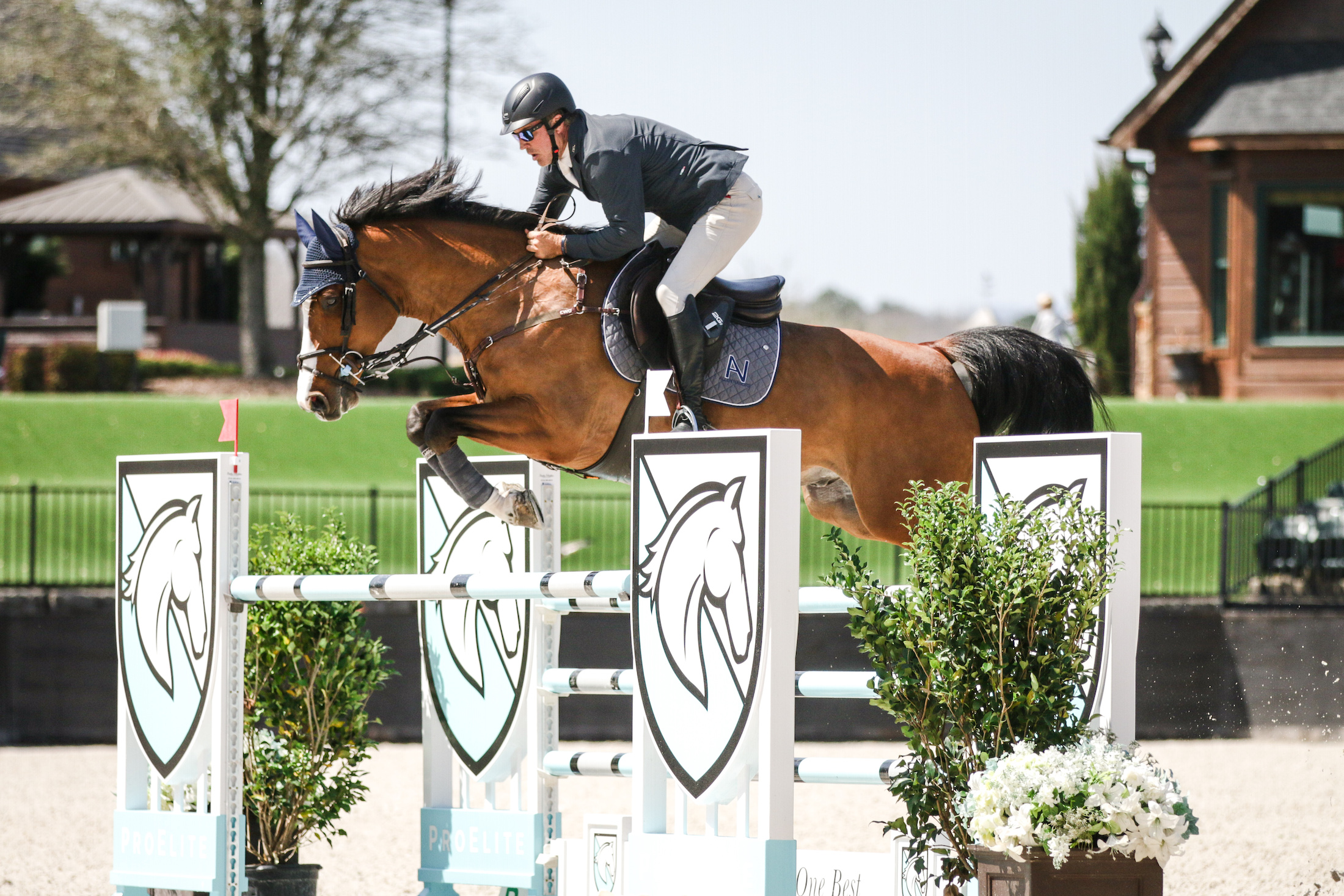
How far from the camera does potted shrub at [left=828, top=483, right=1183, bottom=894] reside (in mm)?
3389

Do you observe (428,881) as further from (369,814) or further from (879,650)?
(369,814)

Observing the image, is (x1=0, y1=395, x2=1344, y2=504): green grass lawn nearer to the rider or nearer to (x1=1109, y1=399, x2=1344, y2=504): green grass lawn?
(x1=1109, y1=399, x2=1344, y2=504): green grass lawn

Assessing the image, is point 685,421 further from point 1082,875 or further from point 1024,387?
point 1082,875

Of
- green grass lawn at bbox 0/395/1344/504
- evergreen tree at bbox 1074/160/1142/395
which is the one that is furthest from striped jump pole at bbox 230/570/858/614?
evergreen tree at bbox 1074/160/1142/395

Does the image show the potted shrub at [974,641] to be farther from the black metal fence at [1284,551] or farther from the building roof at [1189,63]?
the building roof at [1189,63]

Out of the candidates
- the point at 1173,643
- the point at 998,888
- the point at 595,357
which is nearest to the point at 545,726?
the point at 595,357

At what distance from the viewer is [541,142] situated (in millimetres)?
4824

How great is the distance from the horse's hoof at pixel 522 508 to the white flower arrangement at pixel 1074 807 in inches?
75.9

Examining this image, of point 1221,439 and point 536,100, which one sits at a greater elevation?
point 536,100

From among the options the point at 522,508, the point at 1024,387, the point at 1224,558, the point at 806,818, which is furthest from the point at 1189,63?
the point at 522,508

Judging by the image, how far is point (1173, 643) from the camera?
34.5 feet

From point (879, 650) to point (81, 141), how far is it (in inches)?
833

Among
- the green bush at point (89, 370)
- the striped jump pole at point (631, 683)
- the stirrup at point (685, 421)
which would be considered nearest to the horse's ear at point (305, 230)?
the stirrup at point (685, 421)

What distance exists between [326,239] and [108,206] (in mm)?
20913
